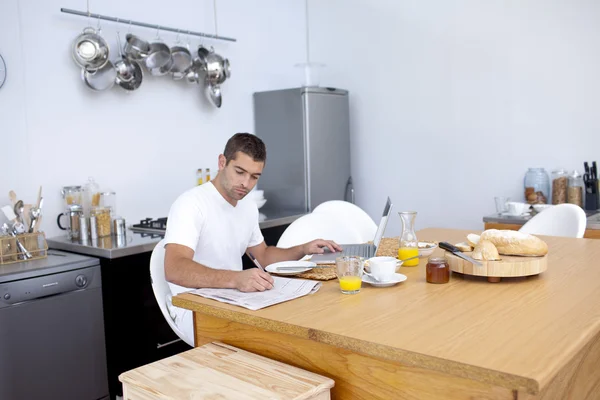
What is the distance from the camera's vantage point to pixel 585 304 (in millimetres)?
1563

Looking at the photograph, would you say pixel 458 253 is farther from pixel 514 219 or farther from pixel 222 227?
pixel 514 219

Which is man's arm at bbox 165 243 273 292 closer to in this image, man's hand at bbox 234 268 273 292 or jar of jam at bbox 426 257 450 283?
man's hand at bbox 234 268 273 292

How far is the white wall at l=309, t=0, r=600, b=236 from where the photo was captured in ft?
12.5

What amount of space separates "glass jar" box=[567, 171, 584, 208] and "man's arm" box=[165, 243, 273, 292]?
250 cm

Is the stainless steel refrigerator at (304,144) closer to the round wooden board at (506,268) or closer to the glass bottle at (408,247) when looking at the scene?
the glass bottle at (408,247)

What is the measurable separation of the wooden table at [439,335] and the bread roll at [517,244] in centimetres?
9

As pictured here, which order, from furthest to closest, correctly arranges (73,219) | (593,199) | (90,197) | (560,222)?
(593,199) < (90,197) < (73,219) < (560,222)

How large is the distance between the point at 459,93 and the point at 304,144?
1.16 meters

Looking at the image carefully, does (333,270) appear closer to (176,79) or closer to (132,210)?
(132,210)

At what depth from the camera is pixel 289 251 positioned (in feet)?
8.05

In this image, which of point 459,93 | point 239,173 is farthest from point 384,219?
point 459,93

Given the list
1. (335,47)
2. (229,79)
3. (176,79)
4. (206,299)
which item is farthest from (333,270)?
(335,47)

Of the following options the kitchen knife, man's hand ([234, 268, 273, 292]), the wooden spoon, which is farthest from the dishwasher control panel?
the kitchen knife

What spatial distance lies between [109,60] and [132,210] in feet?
3.04
